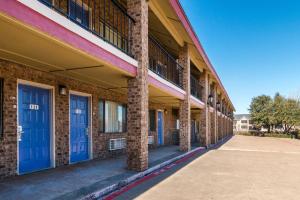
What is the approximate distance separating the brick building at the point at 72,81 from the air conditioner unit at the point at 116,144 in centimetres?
4

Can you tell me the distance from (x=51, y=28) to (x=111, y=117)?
8398 millimetres

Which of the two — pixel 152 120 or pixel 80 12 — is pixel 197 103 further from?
pixel 80 12

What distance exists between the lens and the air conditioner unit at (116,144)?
1311 cm

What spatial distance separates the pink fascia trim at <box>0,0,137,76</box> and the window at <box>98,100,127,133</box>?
507 cm

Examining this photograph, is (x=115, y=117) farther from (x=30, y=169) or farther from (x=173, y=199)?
(x=173, y=199)

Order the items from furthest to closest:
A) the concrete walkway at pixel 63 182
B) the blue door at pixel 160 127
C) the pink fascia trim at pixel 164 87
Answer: the blue door at pixel 160 127, the pink fascia trim at pixel 164 87, the concrete walkway at pixel 63 182

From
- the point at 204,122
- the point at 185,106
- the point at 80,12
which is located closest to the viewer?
the point at 80,12

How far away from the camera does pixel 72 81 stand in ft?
34.8

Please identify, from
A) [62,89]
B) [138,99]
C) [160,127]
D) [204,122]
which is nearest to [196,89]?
[204,122]

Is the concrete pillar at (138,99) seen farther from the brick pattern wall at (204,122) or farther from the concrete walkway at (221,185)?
the brick pattern wall at (204,122)

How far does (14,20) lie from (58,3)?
206 inches

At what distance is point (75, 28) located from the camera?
20.5 feet

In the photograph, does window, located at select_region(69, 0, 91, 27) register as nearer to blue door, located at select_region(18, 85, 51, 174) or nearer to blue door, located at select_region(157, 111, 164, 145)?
blue door, located at select_region(18, 85, 51, 174)

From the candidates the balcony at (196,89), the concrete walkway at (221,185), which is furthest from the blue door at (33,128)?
the balcony at (196,89)
